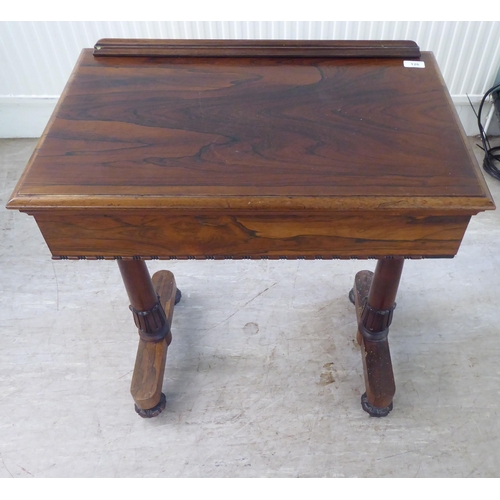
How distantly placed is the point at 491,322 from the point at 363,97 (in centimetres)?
85

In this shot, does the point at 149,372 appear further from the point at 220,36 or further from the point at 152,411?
the point at 220,36

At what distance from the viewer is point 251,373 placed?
144 centimetres

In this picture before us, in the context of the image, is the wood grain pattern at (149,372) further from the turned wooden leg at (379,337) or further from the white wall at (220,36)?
the white wall at (220,36)

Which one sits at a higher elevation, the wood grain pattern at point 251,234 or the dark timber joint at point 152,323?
the wood grain pattern at point 251,234

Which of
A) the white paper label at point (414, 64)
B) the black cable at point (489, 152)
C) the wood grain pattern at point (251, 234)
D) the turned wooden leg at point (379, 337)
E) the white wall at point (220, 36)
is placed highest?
the white paper label at point (414, 64)

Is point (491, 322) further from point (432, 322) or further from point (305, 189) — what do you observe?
point (305, 189)

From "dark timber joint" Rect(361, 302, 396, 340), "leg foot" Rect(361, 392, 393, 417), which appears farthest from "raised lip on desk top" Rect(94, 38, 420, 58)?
"leg foot" Rect(361, 392, 393, 417)

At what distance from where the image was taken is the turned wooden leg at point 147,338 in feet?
4.12

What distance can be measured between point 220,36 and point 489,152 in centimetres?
111

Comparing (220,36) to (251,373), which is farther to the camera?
(220,36)

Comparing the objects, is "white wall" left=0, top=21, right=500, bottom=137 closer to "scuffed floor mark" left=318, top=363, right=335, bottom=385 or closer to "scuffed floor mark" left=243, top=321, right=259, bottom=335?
"scuffed floor mark" left=243, top=321, right=259, bottom=335

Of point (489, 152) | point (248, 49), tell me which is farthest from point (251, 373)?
point (489, 152)

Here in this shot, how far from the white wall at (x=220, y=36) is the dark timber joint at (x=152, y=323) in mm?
996

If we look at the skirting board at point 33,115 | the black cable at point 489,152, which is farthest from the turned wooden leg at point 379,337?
the skirting board at point 33,115
